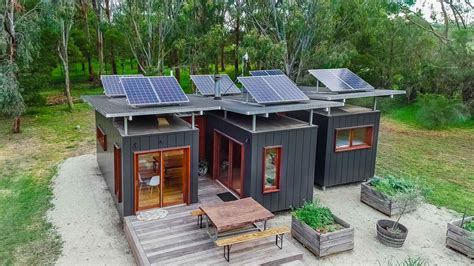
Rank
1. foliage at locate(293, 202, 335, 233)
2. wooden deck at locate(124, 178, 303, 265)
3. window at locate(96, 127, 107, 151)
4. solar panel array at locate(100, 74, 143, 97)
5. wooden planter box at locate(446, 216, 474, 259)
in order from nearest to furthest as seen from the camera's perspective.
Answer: wooden deck at locate(124, 178, 303, 265)
wooden planter box at locate(446, 216, 474, 259)
foliage at locate(293, 202, 335, 233)
window at locate(96, 127, 107, 151)
solar panel array at locate(100, 74, 143, 97)

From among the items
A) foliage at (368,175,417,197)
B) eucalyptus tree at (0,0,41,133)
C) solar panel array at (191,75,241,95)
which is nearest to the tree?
eucalyptus tree at (0,0,41,133)

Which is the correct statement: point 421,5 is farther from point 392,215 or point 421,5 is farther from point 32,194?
point 32,194

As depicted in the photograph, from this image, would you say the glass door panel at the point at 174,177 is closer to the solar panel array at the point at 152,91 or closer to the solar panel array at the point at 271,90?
the solar panel array at the point at 152,91

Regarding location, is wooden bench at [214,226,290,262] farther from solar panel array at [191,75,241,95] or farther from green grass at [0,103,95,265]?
solar panel array at [191,75,241,95]

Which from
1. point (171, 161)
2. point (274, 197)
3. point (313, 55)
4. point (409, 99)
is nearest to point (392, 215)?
point (274, 197)

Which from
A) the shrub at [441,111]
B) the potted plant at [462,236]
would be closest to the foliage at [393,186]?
the potted plant at [462,236]

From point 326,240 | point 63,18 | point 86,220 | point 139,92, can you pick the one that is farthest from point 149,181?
point 63,18
